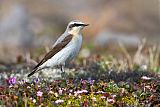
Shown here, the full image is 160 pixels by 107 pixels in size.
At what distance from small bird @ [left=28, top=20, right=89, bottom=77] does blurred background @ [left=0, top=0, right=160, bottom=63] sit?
576 cm

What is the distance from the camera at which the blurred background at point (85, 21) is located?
2369cm

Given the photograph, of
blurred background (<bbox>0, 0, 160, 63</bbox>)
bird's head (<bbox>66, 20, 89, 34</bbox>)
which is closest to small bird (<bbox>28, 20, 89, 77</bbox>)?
bird's head (<bbox>66, 20, 89, 34</bbox>)

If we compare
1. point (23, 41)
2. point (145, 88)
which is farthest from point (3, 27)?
point (145, 88)

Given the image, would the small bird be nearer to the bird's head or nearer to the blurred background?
the bird's head

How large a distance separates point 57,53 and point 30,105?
2954 mm

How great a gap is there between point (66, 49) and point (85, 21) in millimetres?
20447

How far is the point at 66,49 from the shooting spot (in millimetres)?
11133

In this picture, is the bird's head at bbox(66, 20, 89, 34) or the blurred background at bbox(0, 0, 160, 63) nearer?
the bird's head at bbox(66, 20, 89, 34)

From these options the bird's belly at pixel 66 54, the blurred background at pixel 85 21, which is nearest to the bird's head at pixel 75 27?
the bird's belly at pixel 66 54

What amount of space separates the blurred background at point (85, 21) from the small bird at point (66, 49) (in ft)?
18.9

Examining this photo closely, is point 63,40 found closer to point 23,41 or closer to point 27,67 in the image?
point 27,67

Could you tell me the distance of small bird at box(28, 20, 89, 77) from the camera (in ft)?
36.4

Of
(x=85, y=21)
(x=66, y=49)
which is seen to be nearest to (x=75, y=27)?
(x=66, y=49)

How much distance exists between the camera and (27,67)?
44.2 ft
